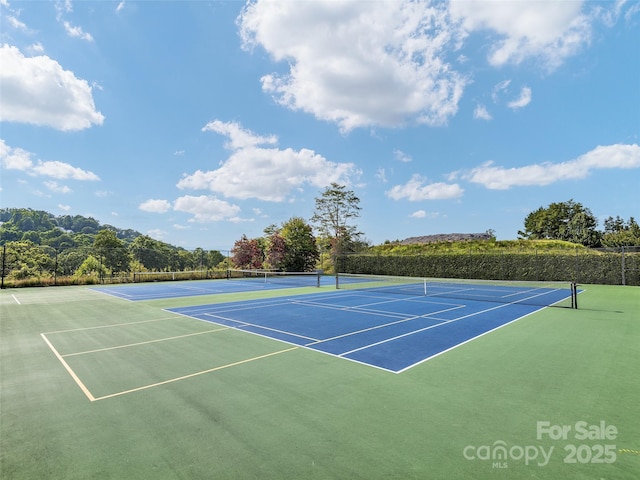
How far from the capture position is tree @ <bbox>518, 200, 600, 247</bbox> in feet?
159

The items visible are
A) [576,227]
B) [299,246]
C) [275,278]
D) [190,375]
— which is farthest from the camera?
[576,227]

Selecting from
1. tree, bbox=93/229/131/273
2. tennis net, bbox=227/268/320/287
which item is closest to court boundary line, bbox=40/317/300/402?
tennis net, bbox=227/268/320/287

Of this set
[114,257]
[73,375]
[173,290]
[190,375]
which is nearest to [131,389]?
[190,375]

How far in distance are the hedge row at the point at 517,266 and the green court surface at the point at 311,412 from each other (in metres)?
19.6

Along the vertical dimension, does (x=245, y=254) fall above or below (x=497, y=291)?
above

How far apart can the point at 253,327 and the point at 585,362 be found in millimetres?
6940

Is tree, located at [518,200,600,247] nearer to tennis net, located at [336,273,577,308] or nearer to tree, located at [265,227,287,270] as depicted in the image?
tennis net, located at [336,273,577,308]

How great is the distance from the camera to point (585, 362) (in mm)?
5609

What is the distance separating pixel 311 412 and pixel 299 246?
112ft

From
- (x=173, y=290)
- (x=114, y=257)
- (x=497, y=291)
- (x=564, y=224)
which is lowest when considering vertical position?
(x=497, y=291)

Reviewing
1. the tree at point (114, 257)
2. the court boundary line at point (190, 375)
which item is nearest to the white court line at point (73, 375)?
the court boundary line at point (190, 375)

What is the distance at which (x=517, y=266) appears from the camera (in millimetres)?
25359

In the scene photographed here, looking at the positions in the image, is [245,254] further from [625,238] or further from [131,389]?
[625,238]

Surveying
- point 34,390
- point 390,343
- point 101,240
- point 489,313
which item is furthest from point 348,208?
point 34,390
